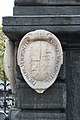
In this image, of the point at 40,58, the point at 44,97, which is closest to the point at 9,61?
the point at 40,58

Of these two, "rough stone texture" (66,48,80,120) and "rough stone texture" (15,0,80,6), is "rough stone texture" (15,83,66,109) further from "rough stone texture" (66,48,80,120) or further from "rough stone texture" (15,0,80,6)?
"rough stone texture" (15,0,80,6)

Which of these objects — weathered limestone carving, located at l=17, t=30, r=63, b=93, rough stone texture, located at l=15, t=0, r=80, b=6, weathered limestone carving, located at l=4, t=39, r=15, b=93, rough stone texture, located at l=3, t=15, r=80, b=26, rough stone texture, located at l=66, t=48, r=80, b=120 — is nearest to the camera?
weathered limestone carving, located at l=17, t=30, r=63, b=93

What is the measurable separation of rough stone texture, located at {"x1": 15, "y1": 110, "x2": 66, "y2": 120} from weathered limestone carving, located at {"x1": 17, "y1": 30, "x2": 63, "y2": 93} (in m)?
0.34

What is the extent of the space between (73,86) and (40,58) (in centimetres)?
72

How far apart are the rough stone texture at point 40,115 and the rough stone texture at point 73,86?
25 centimetres

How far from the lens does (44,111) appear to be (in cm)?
523

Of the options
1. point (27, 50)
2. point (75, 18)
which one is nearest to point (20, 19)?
point (27, 50)

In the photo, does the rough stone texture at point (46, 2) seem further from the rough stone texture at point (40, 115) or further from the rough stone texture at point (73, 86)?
the rough stone texture at point (40, 115)

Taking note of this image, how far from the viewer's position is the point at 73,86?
5.39 m

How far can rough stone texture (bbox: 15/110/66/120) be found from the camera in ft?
17.0

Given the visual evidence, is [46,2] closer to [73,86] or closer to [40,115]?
[73,86]

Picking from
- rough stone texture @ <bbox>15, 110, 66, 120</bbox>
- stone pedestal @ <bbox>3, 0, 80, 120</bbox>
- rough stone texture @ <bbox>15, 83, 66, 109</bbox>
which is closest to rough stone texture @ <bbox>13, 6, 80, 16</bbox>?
stone pedestal @ <bbox>3, 0, 80, 120</bbox>

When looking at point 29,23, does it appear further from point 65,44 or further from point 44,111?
point 44,111

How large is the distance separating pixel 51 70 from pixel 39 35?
0.53 metres
